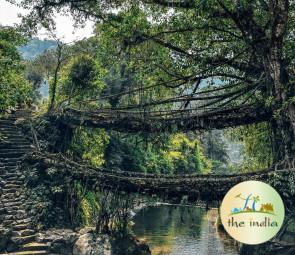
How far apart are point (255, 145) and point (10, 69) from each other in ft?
41.3

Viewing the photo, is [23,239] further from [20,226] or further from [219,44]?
[219,44]

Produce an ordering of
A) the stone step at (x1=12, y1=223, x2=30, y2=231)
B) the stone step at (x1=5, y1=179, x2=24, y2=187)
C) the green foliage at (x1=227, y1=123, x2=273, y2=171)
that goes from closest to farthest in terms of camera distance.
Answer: the stone step at (x1=12, y1=223, x2=30, y2=231)
the green foliage at (x1=227, y1=123, x2=273, y2=171)
the stone step at (x1=5, y1=179, x2=24, y2=187)

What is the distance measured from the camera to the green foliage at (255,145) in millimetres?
19297

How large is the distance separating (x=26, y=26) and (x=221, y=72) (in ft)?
27.6

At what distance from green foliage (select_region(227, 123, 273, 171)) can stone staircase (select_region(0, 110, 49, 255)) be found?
1037 cm

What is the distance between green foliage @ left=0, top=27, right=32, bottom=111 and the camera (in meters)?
18.7

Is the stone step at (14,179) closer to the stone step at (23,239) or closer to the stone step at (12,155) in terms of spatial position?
the stone step at (12,155)

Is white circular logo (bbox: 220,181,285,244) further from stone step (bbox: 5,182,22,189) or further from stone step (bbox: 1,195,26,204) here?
stone step (bbox: 5,182,22,189)

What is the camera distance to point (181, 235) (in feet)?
84.9

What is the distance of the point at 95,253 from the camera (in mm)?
16422

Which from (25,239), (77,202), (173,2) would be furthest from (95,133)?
(173,2)

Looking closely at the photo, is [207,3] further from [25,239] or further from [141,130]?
[25,239]

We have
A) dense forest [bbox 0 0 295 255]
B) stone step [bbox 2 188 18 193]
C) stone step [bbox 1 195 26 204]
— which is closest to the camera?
dense forest [bbox 0 0 295 255]

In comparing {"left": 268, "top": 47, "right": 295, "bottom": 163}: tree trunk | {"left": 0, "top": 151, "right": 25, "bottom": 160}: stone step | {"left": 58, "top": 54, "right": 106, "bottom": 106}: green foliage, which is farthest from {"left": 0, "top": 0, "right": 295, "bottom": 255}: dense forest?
{"left": 58, "top": 54, "right": 106, "bottom": 106}: green foliage
